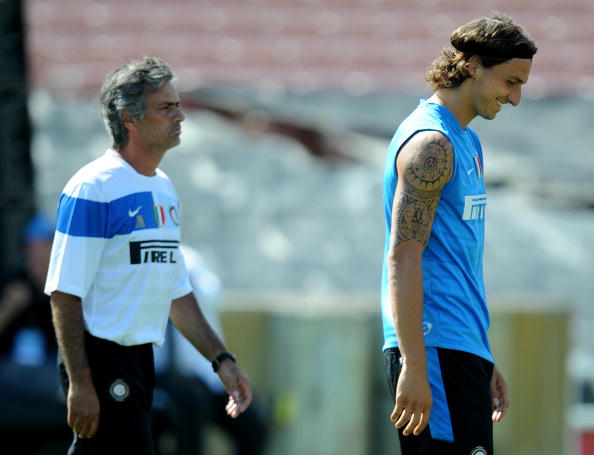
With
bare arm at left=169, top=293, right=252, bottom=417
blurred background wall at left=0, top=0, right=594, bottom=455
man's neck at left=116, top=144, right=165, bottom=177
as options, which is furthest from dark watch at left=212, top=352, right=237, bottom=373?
blurred background wall at left=0, top=0, right=594, bottom=455

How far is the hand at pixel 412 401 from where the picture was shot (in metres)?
3.07

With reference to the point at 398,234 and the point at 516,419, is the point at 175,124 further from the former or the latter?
the point at 516,419

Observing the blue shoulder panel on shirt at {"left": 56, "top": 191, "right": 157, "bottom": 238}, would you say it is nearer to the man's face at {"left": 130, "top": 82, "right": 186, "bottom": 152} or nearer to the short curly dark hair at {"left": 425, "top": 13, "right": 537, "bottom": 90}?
the man's face at {"left": 130, "top": 82, "right": 186, "bottom": 152}

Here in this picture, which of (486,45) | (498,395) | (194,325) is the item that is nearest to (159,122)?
(194,325)

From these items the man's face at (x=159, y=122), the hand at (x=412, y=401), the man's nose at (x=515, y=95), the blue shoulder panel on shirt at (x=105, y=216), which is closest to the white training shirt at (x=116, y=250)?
the blue shoulder panel on shirt at (x=105, y=216)

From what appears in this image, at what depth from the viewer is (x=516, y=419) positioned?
8195 mm

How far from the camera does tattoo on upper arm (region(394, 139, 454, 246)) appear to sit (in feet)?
10.2

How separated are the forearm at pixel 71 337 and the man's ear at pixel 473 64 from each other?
1.34 metres

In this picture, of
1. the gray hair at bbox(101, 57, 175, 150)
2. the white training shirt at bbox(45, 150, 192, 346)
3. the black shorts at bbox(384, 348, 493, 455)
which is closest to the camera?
the black shorts at bbox(384, 348, 493, 455)

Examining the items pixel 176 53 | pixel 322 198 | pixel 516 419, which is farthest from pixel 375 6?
pixel 516 419

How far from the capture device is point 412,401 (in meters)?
3.08

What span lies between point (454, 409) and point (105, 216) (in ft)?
3.87

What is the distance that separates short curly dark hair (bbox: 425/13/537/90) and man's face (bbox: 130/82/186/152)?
87cm

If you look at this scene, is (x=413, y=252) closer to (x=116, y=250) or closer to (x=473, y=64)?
(x=473, y=64)
